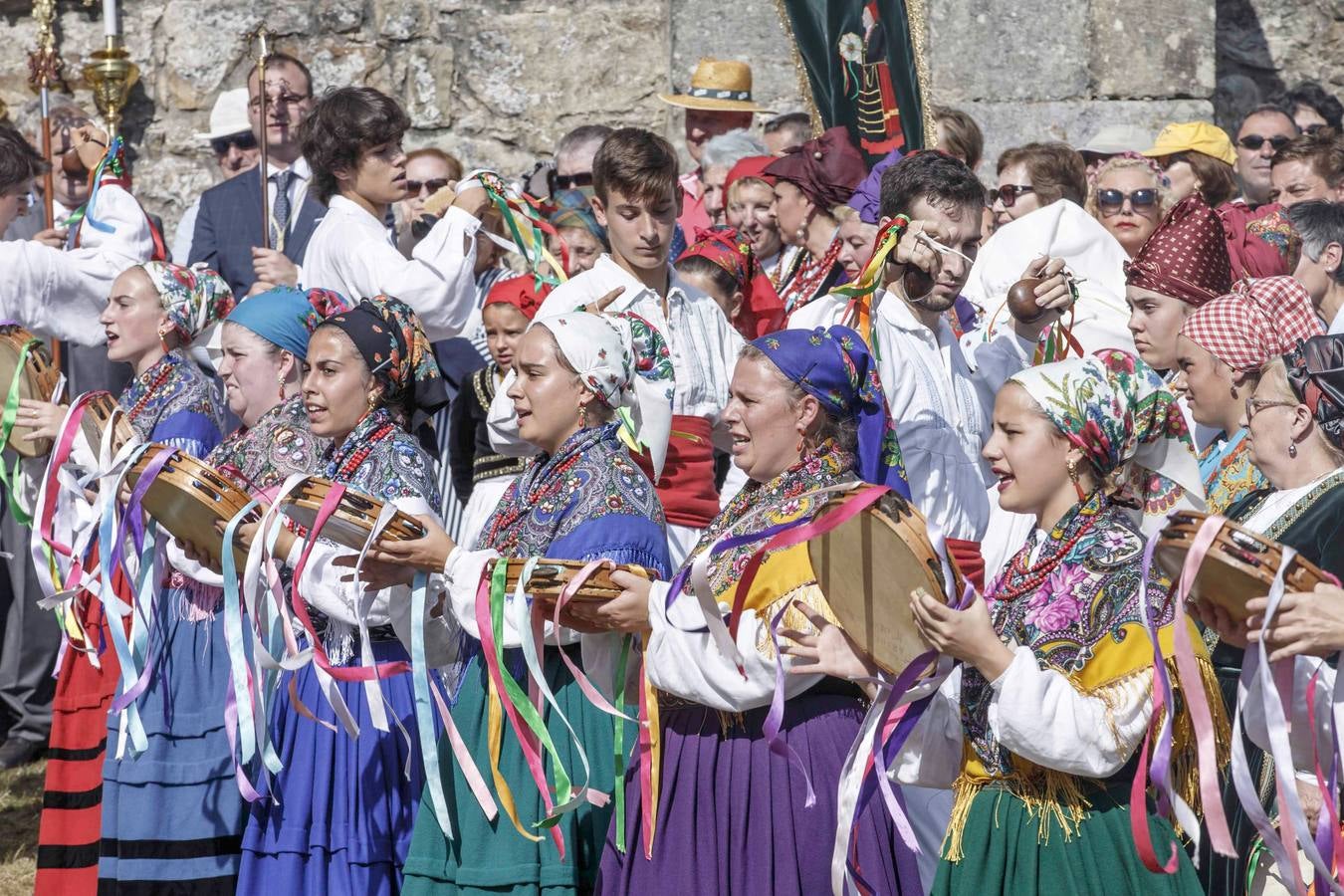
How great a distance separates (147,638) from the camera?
4.89 meters

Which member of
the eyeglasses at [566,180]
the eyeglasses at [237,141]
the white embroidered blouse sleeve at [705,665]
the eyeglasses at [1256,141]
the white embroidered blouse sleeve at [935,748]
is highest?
the eyeglasses at [237,141]

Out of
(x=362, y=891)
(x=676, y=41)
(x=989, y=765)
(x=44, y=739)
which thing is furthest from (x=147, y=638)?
(x=676, y=41)

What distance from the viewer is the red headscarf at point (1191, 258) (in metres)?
5.12

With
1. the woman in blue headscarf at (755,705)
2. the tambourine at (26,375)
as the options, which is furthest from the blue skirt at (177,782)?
the woman in blue headscarf at (755,705)

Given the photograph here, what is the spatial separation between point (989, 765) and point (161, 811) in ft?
→ 8.11

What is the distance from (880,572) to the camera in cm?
336

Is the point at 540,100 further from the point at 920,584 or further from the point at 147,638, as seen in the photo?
the point at 920,584

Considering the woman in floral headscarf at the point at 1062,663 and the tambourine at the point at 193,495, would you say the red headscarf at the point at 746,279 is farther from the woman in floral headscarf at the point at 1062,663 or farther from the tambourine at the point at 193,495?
the woman in floral headscarf at the point at 1062,663

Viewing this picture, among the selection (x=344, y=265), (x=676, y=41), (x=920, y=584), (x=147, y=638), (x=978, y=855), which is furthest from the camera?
(x=676, y=41)

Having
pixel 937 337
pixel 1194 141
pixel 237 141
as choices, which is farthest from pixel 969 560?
pixel 237 141

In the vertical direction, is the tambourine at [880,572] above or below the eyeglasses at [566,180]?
below

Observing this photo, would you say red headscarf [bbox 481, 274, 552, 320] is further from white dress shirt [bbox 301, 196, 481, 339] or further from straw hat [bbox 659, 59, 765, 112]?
straw hat [bbox 659, 59, 765, 112]

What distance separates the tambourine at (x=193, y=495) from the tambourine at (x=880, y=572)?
4.58 feet

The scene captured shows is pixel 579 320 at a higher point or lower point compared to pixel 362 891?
higher
